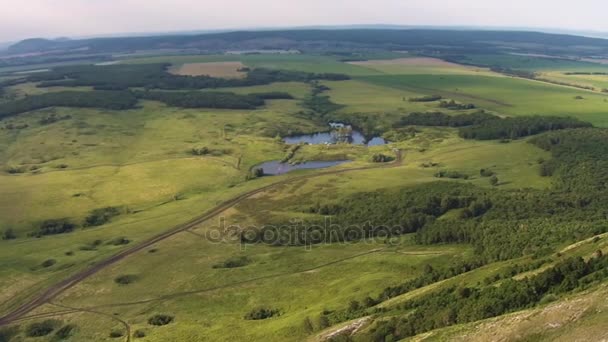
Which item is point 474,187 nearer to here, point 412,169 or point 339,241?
point 412,169

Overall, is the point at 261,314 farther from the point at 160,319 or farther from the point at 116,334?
the point at 116,334

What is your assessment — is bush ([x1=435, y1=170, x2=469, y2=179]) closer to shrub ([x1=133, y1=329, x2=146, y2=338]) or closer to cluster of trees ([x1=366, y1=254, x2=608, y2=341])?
shrub ([x1=133, y1=329, x2=146, y2=338])

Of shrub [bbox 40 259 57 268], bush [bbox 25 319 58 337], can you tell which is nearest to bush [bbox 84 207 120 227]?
shrub [bbox 40 259 57 268]

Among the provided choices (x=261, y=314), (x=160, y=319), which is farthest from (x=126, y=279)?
(x=261, y=314)

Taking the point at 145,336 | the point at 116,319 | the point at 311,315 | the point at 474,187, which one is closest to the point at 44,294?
the point at 116,319

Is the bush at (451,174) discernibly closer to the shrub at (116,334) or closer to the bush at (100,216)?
the bush at (100,216)
